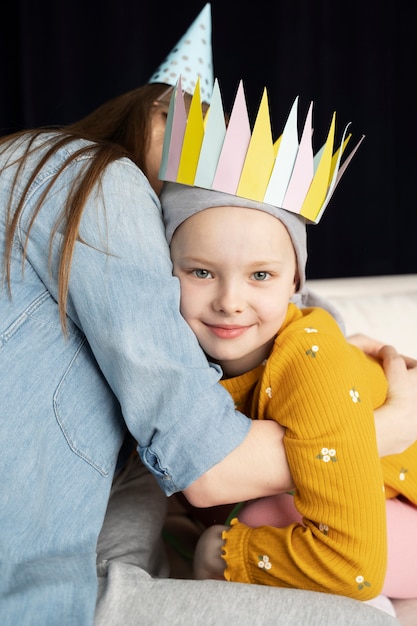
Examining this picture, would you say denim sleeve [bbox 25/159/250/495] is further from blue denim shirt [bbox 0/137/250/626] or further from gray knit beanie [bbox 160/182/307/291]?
gray knit beanie [bbox 160/182/307/291]

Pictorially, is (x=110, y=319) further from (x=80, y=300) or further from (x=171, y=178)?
(x=171, y=178)

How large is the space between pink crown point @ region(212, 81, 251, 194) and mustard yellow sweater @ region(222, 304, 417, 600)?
0.88 ft

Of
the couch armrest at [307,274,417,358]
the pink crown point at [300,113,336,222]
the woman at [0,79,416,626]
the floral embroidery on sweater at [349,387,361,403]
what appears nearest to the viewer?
the woman at [0,79,416,626]

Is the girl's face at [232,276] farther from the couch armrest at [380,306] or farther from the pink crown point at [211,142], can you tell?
the couch armrest at [380,306]

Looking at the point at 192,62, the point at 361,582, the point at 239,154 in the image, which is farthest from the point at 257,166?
the point at 361,582

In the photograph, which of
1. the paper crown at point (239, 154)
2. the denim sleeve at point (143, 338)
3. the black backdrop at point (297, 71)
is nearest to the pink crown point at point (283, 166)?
the paper crown at point (239, 154)

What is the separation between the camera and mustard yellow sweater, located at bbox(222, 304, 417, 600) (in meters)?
1.08

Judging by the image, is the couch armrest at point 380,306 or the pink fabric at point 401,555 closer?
the pink fabric at point 401,555

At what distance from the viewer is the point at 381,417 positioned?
1221 millimetres

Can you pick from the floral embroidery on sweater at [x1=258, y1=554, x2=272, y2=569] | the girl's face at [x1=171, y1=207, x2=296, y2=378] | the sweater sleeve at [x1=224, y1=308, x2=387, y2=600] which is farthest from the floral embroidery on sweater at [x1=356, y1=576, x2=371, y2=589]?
the girl's face at [x1=171, y1=207, x2=296, y2=378]

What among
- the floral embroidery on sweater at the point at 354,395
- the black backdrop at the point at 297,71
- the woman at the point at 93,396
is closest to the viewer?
the woman at the point at 93,396

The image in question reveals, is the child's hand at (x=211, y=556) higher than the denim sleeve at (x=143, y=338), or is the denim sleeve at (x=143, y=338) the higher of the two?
the denim sleeve at (x=143, y=338)

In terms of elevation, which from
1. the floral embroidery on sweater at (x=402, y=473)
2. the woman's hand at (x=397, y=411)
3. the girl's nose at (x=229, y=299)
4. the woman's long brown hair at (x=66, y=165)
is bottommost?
the floral embroidery on sweater at (x=402, y=473)

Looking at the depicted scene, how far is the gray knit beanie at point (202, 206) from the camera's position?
3.85 feet
